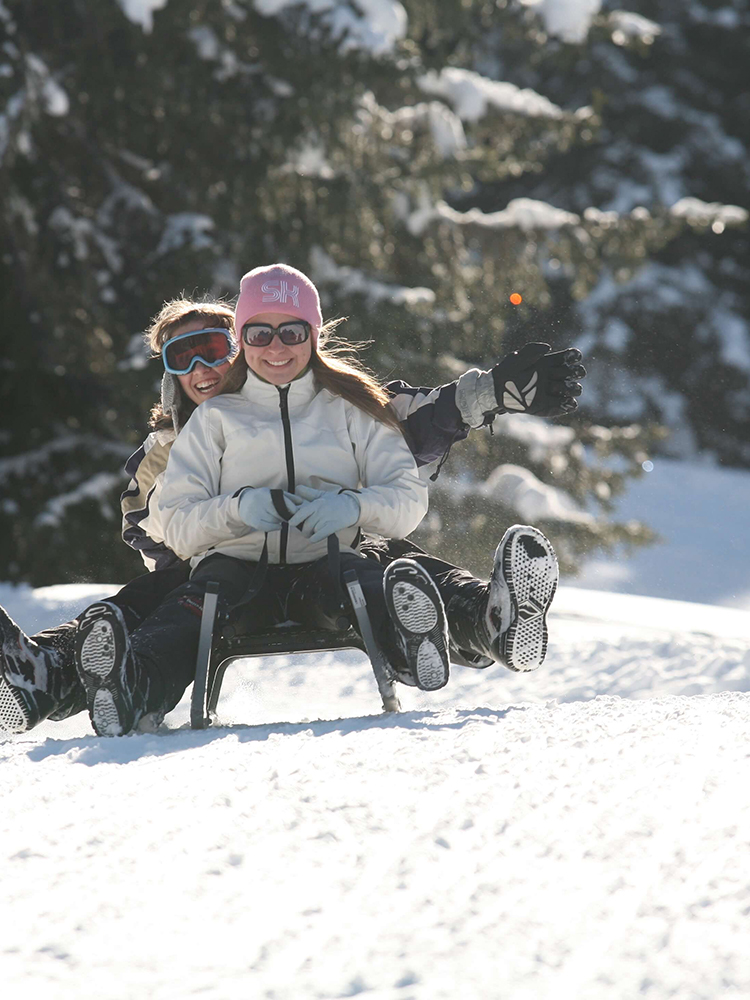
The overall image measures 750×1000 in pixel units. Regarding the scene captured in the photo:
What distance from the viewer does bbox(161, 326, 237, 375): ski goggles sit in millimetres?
3584

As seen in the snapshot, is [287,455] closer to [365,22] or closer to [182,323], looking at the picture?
[182,323]

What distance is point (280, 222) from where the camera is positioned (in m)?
8.32

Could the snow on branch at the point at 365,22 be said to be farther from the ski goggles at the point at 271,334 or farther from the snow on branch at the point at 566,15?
the ski goggles at the point at 271,334

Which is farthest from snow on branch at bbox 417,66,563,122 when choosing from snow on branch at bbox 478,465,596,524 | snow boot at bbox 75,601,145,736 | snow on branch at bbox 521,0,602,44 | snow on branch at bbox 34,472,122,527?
snow boot at bbox 75,601,145,736

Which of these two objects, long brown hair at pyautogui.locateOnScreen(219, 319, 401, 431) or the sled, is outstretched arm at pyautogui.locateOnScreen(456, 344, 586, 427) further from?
the sled

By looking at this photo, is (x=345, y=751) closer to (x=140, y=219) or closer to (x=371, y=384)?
(x=371, y=384)

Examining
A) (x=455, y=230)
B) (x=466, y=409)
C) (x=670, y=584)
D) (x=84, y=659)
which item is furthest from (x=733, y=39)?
(x=84, y=659)

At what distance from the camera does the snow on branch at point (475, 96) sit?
8641 millimetres

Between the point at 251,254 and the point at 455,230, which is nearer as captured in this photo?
the point at 251,254

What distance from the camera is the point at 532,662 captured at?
291 centimetres

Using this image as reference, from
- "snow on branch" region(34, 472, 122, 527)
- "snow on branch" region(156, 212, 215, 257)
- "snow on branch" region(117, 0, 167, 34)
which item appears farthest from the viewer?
"snow on branch" region(34, 472, 122, 527)

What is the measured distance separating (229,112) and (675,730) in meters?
6.71

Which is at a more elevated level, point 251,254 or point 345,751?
point 251,254

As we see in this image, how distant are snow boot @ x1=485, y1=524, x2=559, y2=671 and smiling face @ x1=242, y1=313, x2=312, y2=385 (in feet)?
2.52
